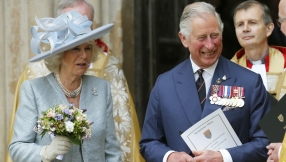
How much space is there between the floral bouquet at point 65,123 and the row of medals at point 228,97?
733mm

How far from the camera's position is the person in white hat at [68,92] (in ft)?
14.3

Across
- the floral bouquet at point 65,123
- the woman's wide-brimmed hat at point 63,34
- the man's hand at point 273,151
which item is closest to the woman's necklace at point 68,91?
the woman's wide-brimmed hat at point 63,34

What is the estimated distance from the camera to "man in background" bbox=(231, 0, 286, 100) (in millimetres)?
5078

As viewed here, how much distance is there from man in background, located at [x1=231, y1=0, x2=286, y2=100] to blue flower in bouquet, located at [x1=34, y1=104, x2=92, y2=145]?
143cm

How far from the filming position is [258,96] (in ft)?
14.3

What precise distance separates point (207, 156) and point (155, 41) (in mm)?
2222

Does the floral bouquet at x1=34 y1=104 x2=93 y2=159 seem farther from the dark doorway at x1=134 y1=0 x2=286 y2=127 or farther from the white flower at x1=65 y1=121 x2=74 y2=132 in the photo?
the dark doorway at x1=134 y1=0 x2=286 y2=127

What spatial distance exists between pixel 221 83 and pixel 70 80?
86 cm

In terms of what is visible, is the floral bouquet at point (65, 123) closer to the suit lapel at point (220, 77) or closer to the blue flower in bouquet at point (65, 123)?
the blue flower in bouquet at point (65, 123)

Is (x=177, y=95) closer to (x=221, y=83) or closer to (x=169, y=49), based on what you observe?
(x=221, y=83)

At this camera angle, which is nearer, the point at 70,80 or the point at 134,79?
the point at 70,80

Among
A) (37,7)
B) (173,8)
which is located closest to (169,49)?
(173,8)

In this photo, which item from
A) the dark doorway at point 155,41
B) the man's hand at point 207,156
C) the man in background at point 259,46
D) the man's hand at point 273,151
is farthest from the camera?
the dark doorway at point 155,41

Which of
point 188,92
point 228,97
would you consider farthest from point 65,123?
point 228,97
